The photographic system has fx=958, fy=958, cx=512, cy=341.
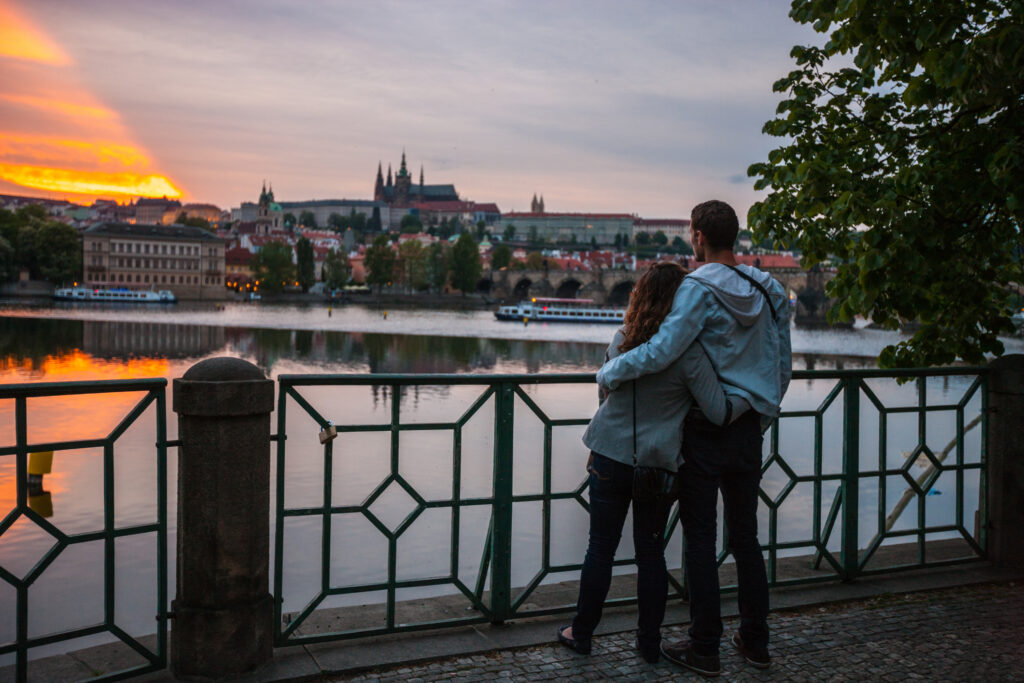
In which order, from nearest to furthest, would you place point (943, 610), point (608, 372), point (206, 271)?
point (608, 372) < point (943, 610) < point (206, 271)

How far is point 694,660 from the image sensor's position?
11.4 feet

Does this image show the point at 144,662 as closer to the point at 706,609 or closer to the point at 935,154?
the point at 706,609

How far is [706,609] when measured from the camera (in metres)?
3.44

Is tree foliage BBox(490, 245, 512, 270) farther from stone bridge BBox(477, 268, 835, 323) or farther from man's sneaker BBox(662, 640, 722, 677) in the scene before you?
man's sneaker BBox(662, 640, 722, 677)

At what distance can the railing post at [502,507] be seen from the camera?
12.6 feet

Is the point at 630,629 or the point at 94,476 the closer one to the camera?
the point at 630,629

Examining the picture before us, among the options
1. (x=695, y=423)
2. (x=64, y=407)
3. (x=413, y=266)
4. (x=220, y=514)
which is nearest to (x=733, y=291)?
(x=695, y=423)

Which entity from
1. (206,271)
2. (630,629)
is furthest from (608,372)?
(206,271)

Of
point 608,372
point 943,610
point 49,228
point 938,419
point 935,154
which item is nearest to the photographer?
point 608,372

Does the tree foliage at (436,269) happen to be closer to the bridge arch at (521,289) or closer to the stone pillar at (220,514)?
the bridge arch at (521,289)

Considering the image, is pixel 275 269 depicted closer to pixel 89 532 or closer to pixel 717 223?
pixel 89 532

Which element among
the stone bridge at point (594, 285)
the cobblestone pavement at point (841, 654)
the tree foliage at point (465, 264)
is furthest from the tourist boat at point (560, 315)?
the cobblestone pavement at point (841, 654)

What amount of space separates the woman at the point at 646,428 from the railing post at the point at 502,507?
0.50m

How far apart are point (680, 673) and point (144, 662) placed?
190 centimetres
